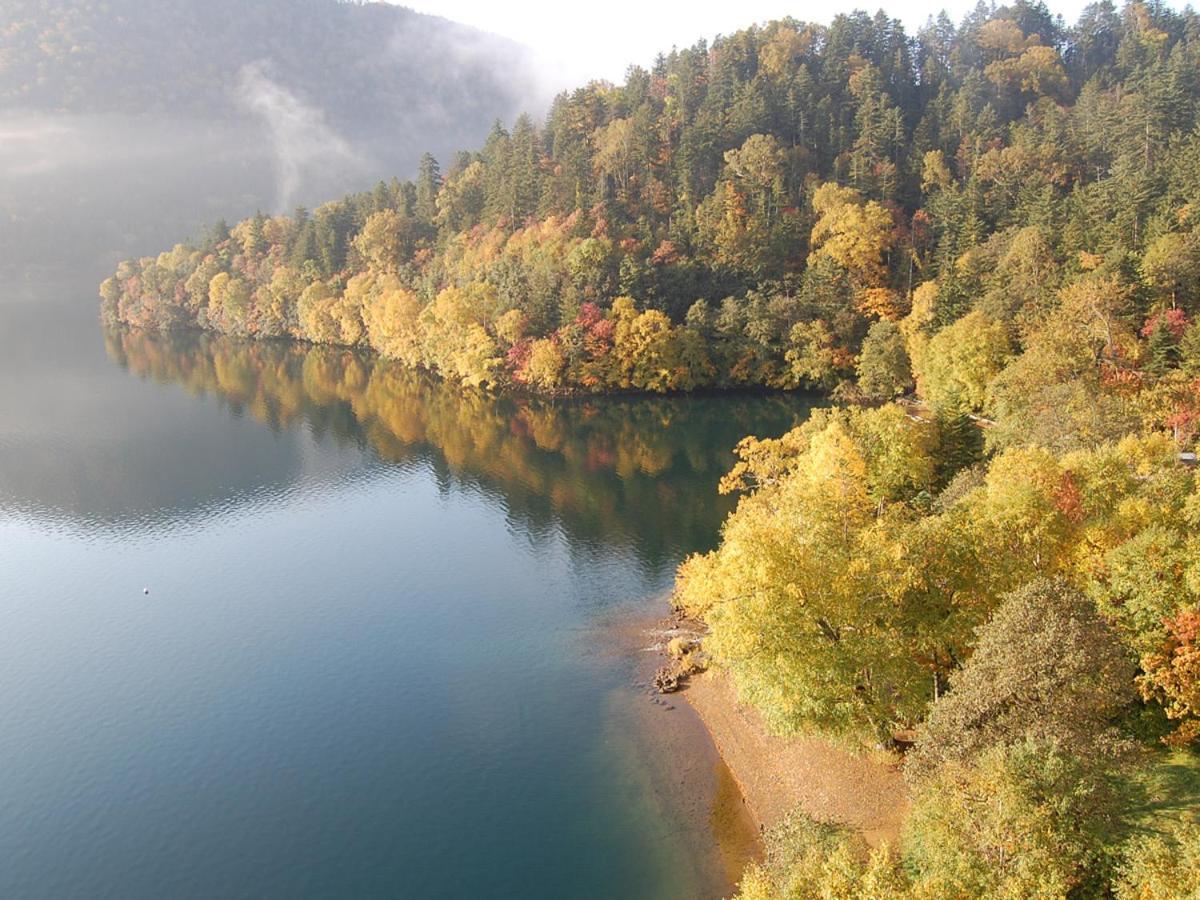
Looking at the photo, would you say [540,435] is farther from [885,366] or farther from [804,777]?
[804,777]

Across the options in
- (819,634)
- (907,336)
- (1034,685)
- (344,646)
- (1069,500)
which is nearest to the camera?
(1034,685)

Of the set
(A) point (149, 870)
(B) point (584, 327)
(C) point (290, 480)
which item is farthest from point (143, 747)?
(B) point (584, 327)

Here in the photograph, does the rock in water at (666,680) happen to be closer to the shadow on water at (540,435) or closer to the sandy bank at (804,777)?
the sandy bank at (804,777)

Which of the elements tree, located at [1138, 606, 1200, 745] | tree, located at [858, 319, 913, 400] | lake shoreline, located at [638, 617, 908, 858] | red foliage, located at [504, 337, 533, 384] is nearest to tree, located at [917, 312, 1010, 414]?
tree, located at [858, 319, 913, 400]

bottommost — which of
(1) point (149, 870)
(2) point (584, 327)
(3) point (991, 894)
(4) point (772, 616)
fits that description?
(1) point (149, 870)

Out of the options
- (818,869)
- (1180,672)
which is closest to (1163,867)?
(818,869)

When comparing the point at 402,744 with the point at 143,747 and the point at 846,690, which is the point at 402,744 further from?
the point at 846,690
